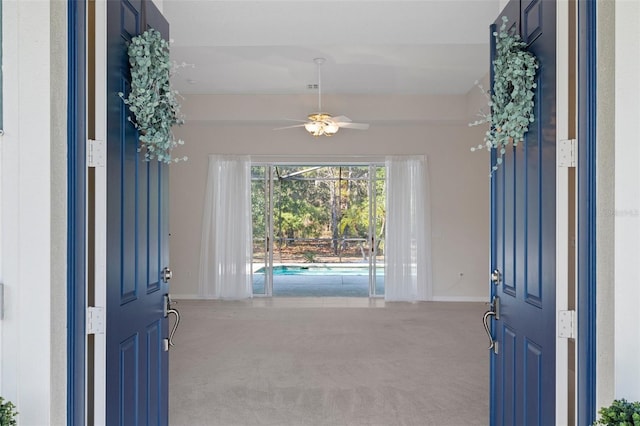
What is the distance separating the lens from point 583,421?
5.83ft

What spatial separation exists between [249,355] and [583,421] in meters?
3.45

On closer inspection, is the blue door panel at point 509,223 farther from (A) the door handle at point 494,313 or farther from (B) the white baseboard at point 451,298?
(B) the white baseboard at point 451,298

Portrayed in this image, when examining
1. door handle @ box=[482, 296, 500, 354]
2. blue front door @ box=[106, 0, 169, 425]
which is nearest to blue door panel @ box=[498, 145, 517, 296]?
door handle @ box=[482, 296, 500, 354]

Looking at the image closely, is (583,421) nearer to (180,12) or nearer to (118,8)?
(118,8)

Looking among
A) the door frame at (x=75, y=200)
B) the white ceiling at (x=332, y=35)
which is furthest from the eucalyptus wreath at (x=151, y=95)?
the white ceiling at (x=332, y=35)

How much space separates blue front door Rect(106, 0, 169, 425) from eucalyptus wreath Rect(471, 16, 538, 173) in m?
1.56

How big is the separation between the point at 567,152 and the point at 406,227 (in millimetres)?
5836

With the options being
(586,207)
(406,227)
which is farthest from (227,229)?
(586,207)

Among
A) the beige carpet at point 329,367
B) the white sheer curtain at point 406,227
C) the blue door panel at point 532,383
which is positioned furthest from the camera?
the white sheer curtain at point 406,227

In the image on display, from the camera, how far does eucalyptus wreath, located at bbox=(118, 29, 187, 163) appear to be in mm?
2146

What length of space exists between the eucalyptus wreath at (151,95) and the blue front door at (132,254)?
0.05 meters

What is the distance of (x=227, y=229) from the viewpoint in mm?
7680

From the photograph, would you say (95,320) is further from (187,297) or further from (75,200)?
(187,297)

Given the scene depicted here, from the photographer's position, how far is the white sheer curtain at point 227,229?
7680 millimetres
